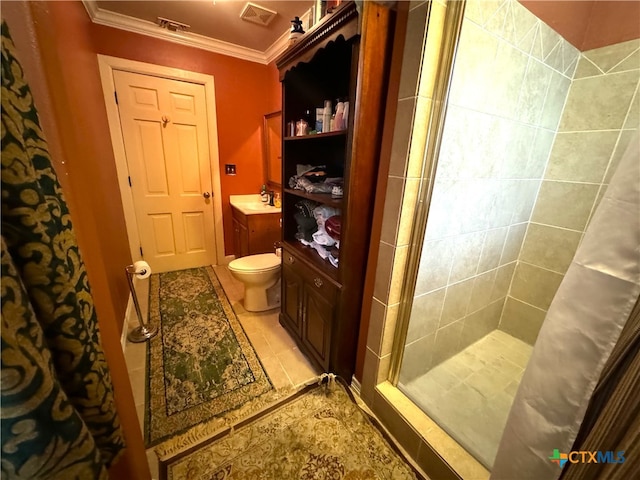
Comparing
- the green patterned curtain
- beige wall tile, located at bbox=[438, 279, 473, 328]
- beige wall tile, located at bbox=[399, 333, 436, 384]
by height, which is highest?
the green patterned curtain

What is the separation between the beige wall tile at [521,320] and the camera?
66.4 inches

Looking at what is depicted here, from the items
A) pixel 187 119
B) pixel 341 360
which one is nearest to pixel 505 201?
pixel 341 360

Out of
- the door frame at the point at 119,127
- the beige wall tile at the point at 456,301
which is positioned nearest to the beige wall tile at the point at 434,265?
the beige wall tile at the point at 456,301

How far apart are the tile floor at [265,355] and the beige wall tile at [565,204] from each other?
1.75 meters

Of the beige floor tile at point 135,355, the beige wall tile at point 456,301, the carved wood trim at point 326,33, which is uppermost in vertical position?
the carved wood trim at point 326,33

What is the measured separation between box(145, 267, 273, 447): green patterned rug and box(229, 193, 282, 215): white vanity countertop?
0.87 meters

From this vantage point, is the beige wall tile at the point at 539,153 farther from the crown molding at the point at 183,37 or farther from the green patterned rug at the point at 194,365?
the crown molding at the point at 183,37

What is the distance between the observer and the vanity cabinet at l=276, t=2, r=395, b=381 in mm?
956

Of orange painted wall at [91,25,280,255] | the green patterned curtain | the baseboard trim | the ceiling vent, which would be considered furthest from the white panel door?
the green patterned curtain

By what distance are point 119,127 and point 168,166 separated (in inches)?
18.7

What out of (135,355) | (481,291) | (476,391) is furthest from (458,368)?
(135,355)

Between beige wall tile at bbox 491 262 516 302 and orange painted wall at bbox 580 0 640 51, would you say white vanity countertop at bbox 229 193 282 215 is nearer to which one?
beige wall tile at bbox 491 262 516 302

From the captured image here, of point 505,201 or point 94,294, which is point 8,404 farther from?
point 505,201

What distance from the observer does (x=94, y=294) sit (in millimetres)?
632
